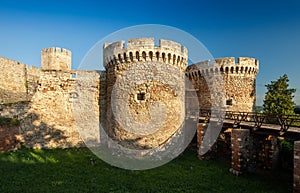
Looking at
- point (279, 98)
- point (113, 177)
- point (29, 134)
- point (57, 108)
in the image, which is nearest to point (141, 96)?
point (113, 177)

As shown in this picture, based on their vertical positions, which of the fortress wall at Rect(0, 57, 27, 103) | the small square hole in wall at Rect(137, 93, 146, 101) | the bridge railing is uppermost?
the fortress wall at Rect(0, 57, 27, 103)

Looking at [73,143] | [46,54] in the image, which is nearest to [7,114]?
[73,143]

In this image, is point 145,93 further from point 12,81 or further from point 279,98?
point 279,98

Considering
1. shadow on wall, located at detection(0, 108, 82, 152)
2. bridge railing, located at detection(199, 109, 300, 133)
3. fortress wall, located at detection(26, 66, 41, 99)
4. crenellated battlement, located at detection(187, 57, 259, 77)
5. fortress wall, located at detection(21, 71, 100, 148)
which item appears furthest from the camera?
fortress wall, located at detection(26, 66, 41, 99)

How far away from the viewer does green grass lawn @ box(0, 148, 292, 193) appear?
7.60 m

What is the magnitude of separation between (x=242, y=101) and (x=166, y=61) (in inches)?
357

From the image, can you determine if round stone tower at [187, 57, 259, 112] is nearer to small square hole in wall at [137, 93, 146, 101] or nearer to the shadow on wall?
small square hole in wall at [137, 93, 146, 101]

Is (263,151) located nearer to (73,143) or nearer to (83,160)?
(83,160)

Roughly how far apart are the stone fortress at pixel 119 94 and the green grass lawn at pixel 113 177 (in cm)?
216

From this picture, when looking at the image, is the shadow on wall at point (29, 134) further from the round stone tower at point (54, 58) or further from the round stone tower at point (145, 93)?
the round stone tower at point (54, 58)

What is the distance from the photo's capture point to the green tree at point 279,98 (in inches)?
880

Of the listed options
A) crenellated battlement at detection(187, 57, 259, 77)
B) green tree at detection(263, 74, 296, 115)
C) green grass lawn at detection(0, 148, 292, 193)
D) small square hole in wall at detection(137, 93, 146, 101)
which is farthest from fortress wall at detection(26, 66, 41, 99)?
green tree at detection(263, 74, 296, 115)

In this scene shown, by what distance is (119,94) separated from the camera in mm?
12344

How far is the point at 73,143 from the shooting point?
14.0 metres
